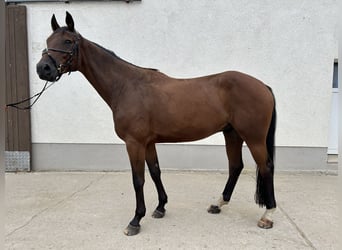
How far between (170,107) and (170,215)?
1.13 metres

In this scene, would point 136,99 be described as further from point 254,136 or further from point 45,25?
point 45,25

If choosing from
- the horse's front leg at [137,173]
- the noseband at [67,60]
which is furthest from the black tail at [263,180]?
the noseband at [67,60]

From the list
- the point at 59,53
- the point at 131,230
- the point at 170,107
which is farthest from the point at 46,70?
the point at 131,230

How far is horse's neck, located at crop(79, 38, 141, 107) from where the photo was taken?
2.54 meters

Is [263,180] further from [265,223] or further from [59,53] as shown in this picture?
[59,53]

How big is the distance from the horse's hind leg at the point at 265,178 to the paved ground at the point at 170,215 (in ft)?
0.36

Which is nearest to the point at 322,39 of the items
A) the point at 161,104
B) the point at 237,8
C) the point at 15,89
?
the point at 237,8

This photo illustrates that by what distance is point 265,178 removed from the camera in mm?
2637

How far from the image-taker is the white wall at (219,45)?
4.25 m

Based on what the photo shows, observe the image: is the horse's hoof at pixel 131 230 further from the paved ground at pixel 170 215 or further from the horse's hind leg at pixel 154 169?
the horse's hind leg at pixel 154 169

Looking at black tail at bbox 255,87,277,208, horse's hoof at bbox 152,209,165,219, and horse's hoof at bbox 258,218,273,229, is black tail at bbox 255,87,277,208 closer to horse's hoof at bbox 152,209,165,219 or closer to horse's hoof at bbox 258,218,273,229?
horse's hoof at bbox 258,218,273,229

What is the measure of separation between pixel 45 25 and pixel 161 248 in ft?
12.6

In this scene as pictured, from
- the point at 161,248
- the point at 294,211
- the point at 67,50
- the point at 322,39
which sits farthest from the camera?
the point at 322,39

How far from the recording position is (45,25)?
4430 millimetres
